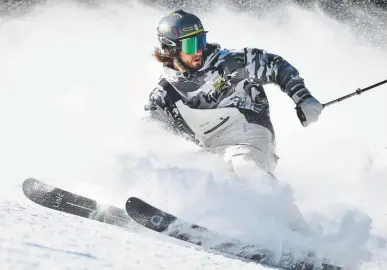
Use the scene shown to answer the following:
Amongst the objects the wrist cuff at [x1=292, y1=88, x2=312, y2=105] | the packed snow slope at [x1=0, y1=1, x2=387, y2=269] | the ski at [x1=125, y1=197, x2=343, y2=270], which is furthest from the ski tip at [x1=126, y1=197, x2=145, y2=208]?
the wrist cuff at [x1=292, y1=88, x2=312, y2=105]

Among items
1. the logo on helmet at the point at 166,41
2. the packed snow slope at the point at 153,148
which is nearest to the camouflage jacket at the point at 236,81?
the logo on helmet at the point at 166,41

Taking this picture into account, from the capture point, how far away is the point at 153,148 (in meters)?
5.51

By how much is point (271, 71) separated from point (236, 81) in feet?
1.04

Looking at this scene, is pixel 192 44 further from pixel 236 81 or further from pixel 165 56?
pixel 236 81

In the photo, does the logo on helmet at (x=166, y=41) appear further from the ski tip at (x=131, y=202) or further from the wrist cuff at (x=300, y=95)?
the ski tip at (x=131, y=202)

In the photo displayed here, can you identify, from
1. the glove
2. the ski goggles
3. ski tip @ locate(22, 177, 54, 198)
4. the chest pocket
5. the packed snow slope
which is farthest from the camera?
the chest pocket

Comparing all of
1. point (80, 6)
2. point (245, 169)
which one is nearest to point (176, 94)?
point (245, 169)

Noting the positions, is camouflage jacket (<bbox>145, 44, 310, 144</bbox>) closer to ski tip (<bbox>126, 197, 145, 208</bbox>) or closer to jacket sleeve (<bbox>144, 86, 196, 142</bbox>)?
jacket sleeve (<bbox>144, 86, 196, 142</bbox>)

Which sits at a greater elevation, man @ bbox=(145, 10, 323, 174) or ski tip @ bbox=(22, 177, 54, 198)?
man @ bbox=(145, 10, 323, 174)

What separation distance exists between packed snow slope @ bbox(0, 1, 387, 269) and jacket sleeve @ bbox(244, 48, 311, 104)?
814mm

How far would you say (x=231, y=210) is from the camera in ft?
15.4

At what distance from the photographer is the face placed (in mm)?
5707

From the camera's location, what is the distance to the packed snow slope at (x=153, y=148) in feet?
11.6

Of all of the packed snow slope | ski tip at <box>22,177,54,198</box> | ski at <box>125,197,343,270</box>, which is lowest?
ski at <box>125,197,343,270</box>
